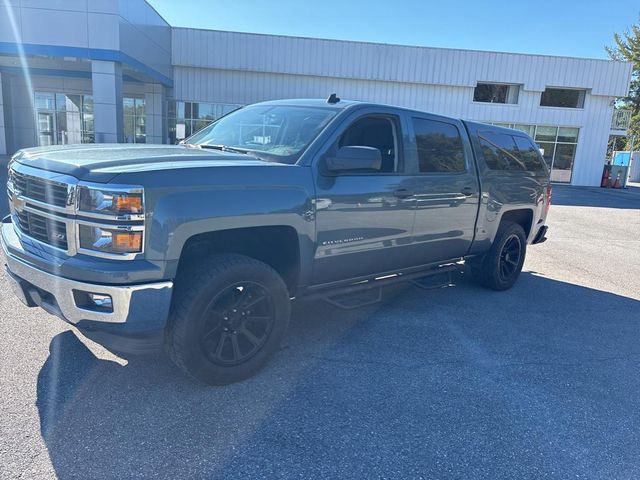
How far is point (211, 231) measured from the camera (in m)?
3.17

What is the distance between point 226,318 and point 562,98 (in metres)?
28.3

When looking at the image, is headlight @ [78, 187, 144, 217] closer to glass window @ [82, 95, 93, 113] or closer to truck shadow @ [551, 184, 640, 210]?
truck shadow @ [551, 184, 640, 210]

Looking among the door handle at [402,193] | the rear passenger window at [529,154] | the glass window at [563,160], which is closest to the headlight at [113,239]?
the door handle at [402,193]

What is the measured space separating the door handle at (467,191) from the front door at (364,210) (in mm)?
940

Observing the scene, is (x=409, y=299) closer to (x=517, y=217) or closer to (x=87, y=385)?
(x=517, y=217)

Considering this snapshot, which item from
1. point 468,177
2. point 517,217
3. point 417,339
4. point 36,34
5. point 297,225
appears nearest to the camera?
point 297,225

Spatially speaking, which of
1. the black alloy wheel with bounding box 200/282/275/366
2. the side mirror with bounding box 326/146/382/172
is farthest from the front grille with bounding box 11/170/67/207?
the side mirror with bounding box 326/146/382/172

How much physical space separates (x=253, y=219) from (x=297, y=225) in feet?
1.30

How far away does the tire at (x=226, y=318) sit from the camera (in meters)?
3.13

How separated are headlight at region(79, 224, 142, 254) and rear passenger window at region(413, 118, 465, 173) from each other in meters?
2.82

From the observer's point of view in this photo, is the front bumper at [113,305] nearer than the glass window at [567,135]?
Yes

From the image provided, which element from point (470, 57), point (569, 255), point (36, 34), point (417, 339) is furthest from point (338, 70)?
point (417, 339)

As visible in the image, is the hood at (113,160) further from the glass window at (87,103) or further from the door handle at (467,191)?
the glass window at (87,103)

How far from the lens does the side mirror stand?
371 cm
